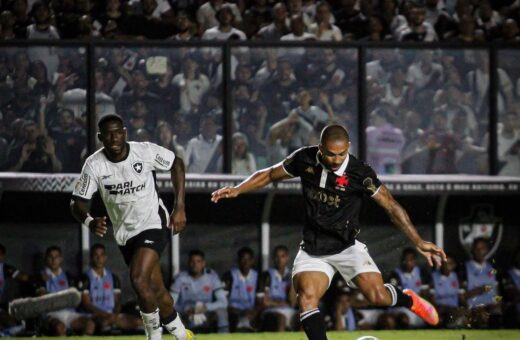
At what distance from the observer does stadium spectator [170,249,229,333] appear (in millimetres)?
13547

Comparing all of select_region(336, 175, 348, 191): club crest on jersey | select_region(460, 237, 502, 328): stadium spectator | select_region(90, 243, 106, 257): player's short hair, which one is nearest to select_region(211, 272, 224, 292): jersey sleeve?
select_region(90, 243, 106, 257): player's short hair

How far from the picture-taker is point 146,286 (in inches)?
374

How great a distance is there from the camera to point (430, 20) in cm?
1414

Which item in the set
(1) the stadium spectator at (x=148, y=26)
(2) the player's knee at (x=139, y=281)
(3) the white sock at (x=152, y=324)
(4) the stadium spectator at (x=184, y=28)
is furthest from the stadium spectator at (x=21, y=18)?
(3) the white sock at (x=152, y=324)

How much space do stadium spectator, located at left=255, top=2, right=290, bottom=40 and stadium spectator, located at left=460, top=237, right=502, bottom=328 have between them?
3.66 m

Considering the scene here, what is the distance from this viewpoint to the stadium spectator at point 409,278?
45.2 feet

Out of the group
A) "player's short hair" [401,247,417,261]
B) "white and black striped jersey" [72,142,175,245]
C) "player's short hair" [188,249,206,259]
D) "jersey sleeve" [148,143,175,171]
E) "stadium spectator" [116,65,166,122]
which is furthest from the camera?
"player's short hair" [401,247,417,261]

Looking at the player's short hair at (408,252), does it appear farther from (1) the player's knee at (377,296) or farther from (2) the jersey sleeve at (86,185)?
(2) the jersey sleeve at (86,185)

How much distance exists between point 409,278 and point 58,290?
13.9 ft

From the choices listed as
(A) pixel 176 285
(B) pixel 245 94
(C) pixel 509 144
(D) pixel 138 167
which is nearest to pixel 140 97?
(B) pixel 245 94

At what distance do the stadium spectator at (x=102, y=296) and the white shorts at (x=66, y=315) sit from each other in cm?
13

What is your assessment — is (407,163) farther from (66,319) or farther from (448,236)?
(66,319)

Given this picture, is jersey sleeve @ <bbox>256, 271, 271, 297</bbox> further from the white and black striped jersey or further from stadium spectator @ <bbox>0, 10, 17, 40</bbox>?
stadium spectator @ <bbox>0, 10, 17, 40</bbox>

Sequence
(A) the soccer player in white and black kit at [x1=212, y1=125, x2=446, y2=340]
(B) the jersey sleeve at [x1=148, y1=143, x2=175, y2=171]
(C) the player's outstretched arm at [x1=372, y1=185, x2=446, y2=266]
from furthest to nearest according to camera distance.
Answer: (B) the jersey sleeve at [x1=148, y1=143, x2=175, y2=171] < (A) the soccer player in white and black kit at [x1=212, y1=125, x2=446, y2=340] < (C) the player's outstretched arm at [x1=372, y1=185, x2=446, y2=266]
